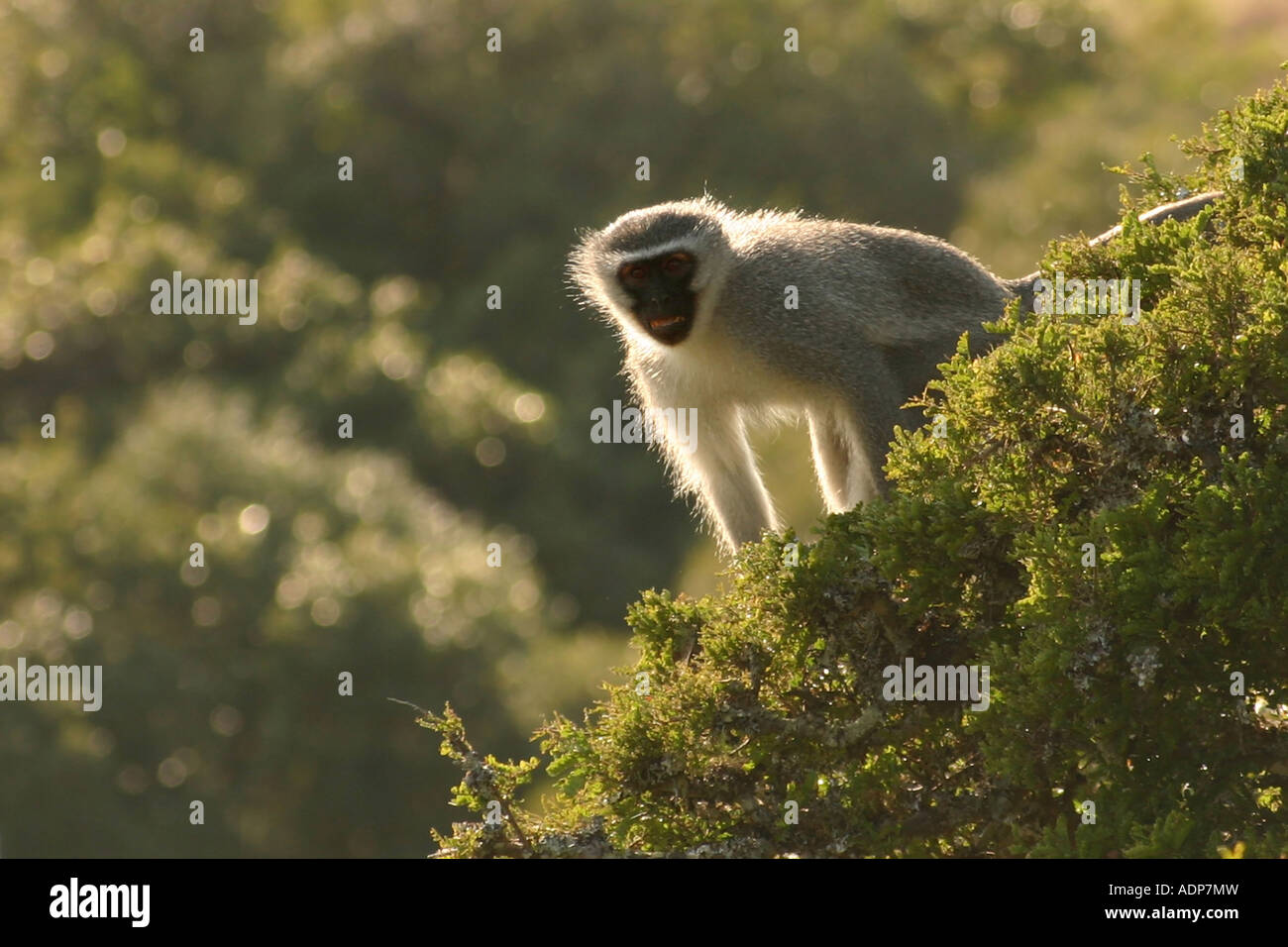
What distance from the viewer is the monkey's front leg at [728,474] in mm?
10406

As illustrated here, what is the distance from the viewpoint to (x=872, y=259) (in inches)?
403

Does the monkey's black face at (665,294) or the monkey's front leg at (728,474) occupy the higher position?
the monkey's black face at (665,294)

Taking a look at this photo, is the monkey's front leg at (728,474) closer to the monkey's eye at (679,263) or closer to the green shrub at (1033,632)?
the monkey's eye at (679,263)

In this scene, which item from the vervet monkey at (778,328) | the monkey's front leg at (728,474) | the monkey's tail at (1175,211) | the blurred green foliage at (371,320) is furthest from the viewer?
the blurred green foliage at (371,320)

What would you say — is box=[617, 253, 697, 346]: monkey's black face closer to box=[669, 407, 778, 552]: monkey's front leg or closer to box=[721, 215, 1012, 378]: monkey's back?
box=[721, 215, 1012, 378]: monkey's back

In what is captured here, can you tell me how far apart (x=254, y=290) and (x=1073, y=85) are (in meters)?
27.8

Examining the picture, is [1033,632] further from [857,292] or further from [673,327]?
[673,327]

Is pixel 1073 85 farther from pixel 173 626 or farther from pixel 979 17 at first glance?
pixel 173 626

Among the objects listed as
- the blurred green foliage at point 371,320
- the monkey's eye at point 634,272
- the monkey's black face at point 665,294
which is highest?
the blurred green foliage at point 371,320

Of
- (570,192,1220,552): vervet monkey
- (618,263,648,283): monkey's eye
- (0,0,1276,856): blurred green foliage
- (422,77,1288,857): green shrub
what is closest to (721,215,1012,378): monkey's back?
(570,192,1220,552): vervet monkey

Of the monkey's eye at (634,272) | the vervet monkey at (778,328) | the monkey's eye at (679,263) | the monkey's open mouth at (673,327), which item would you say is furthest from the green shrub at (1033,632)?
the monkey's eye at (634,272)

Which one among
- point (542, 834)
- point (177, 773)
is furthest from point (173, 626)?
point (542, 834)

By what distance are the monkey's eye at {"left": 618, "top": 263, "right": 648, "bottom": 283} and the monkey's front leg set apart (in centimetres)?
82

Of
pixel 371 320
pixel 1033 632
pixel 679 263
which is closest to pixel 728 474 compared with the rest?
pixel 679 263
